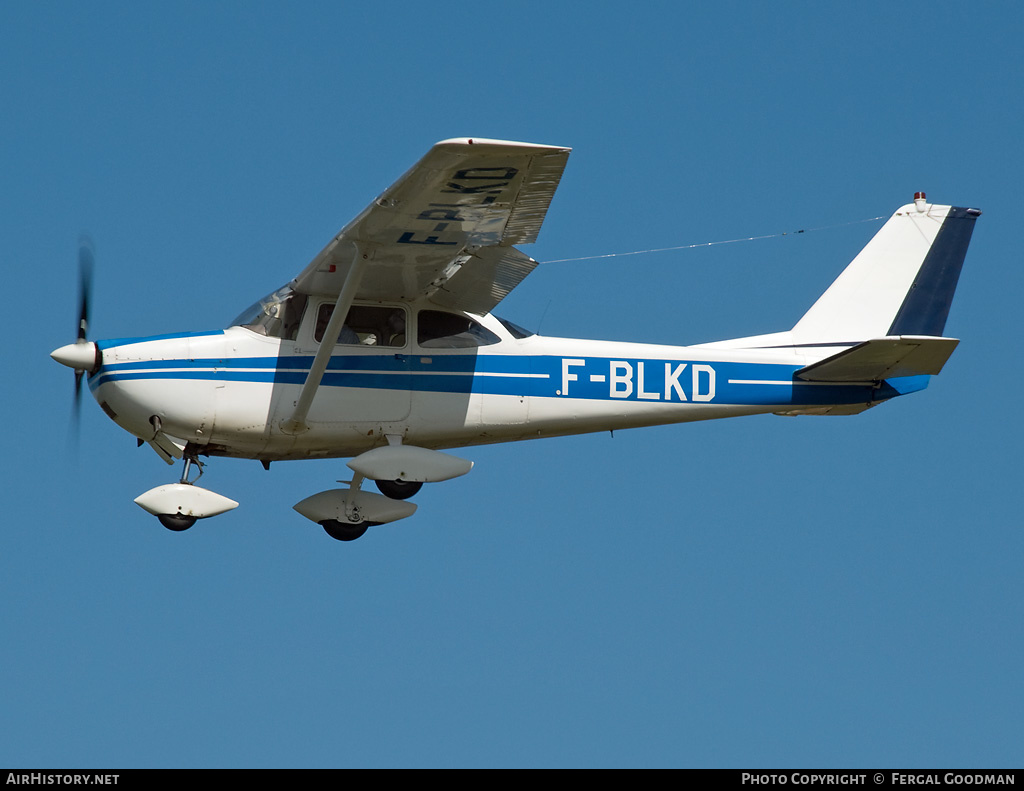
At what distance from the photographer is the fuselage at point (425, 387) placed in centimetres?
1285

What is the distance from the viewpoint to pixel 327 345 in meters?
12.7

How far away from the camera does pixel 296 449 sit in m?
13.2

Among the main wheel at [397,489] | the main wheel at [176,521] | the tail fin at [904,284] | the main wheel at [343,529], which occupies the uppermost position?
the tail fin at [904,284]

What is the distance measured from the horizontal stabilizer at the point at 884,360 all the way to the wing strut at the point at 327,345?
467 centimetres

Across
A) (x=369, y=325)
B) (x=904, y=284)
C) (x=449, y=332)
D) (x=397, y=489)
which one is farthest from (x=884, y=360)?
(x=369, y=325)

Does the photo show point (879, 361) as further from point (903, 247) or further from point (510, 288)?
point (510, 288)

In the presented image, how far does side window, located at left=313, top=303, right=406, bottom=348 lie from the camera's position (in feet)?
43.3

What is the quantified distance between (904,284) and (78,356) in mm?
8424

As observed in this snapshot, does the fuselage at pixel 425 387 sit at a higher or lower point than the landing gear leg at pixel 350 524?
higher

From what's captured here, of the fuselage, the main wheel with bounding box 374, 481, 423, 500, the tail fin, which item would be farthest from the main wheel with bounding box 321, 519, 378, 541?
the tail fin

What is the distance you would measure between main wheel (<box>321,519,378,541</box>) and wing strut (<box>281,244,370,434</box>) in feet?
3.99

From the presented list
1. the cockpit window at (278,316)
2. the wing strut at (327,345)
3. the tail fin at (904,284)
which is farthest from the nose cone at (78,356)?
the tail fin at (904,284)

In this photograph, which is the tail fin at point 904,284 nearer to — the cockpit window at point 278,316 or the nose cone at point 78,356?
the cockpit window at point 278,316
